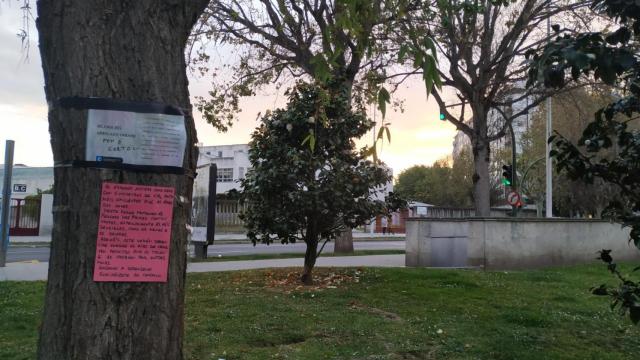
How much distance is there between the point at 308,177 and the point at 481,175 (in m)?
12.5

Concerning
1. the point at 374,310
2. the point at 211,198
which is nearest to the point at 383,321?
the point at 374,310

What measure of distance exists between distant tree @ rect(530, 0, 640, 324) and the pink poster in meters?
2.03

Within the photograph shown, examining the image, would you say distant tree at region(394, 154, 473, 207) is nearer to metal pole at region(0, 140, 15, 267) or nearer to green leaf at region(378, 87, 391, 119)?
metal pole at region(0, 140, 15, 267)

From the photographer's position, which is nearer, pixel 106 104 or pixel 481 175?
pixel 106 104

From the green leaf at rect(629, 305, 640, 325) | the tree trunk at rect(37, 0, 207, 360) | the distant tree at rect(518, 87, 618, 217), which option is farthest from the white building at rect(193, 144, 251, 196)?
the tree trunk at rect(37, 0, 207, 360)

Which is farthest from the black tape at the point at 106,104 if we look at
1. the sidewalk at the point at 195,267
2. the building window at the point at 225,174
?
the building window at the point at 225,174

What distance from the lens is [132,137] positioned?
2250 millimetres

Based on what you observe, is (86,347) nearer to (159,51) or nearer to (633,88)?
(159,51)

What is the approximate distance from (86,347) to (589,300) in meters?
8.35

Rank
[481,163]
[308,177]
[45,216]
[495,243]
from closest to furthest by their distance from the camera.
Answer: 1. [308,177]
2. [495,243]
3. [481,163]
4. [45,216]

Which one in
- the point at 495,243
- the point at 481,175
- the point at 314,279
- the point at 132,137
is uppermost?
the point at 481,175

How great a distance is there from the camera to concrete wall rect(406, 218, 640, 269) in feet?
44.8

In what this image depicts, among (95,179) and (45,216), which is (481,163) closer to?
(95,179)

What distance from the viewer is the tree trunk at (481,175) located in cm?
2020
